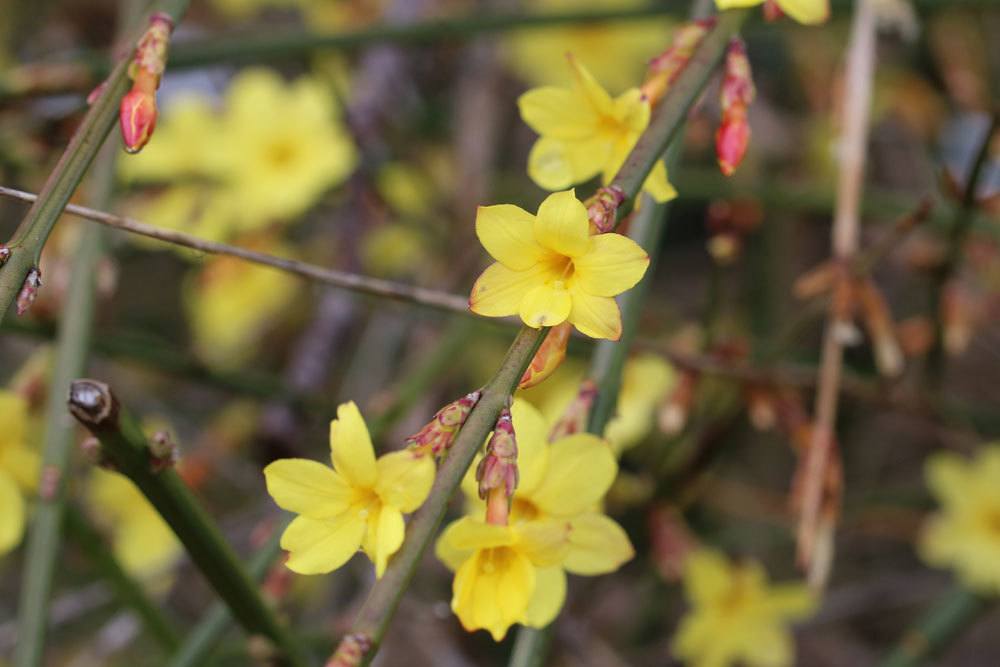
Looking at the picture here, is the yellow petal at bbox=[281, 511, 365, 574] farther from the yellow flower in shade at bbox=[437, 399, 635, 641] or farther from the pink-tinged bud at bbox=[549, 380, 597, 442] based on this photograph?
the pink-tinged bud at bbox=[549, 380, 597, 442]

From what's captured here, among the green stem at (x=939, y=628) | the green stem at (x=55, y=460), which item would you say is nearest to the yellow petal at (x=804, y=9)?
the green stem at (x=55, y=460)

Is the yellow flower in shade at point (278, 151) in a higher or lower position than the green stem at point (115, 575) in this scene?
higher

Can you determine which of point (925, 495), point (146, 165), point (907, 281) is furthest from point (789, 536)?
point (146, 165)

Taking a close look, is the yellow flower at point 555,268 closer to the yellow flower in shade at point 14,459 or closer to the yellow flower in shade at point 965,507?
the yellow flower in shade at point 14,459

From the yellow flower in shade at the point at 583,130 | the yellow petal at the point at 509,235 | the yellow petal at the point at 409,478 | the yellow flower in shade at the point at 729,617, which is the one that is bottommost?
the yellow petal at the point at 409,478

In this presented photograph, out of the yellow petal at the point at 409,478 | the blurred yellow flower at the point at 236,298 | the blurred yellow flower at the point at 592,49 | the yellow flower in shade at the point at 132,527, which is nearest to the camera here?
the yellow petal at the point at 409,478

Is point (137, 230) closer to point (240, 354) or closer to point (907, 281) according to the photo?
point (240, 354)

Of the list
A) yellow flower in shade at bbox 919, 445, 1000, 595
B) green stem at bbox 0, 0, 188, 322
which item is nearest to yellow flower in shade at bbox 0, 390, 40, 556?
green stem at bbox 0, 0, 188, 322
